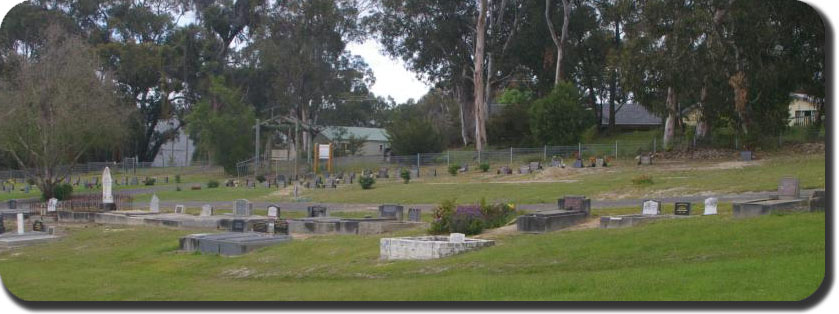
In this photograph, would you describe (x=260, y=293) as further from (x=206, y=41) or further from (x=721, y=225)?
(x=206, y=41)

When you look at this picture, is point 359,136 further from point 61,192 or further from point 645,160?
point 645,160

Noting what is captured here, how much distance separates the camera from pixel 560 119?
2223 inches

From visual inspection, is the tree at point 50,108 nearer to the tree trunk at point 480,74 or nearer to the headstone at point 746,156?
the tree trunk at point 480,74

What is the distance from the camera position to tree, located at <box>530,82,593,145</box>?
56531 millimetres

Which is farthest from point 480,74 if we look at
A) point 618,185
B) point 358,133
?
point 618,185

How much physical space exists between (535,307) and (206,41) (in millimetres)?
71967

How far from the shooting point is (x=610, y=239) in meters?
15.6

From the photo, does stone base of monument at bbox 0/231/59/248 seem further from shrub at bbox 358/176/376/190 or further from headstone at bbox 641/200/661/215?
shrub at bbox 358/176/376/190

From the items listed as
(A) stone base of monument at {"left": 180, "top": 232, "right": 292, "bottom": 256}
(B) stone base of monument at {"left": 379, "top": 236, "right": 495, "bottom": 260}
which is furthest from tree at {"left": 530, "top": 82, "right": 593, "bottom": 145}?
(B) stone base of monument at {"left": 379, "top": 236, "right": 495, "bottom": 260}

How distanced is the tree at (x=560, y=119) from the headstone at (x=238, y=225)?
35387 millimetres

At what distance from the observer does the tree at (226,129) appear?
2564 inches

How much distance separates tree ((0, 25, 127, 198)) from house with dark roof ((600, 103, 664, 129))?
138 ft

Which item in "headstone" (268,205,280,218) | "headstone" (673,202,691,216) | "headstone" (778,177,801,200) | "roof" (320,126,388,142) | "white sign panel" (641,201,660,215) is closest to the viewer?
"headstone" (778,177,801,200)

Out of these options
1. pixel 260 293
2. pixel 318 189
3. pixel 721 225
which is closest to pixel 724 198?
pixel 721 225
